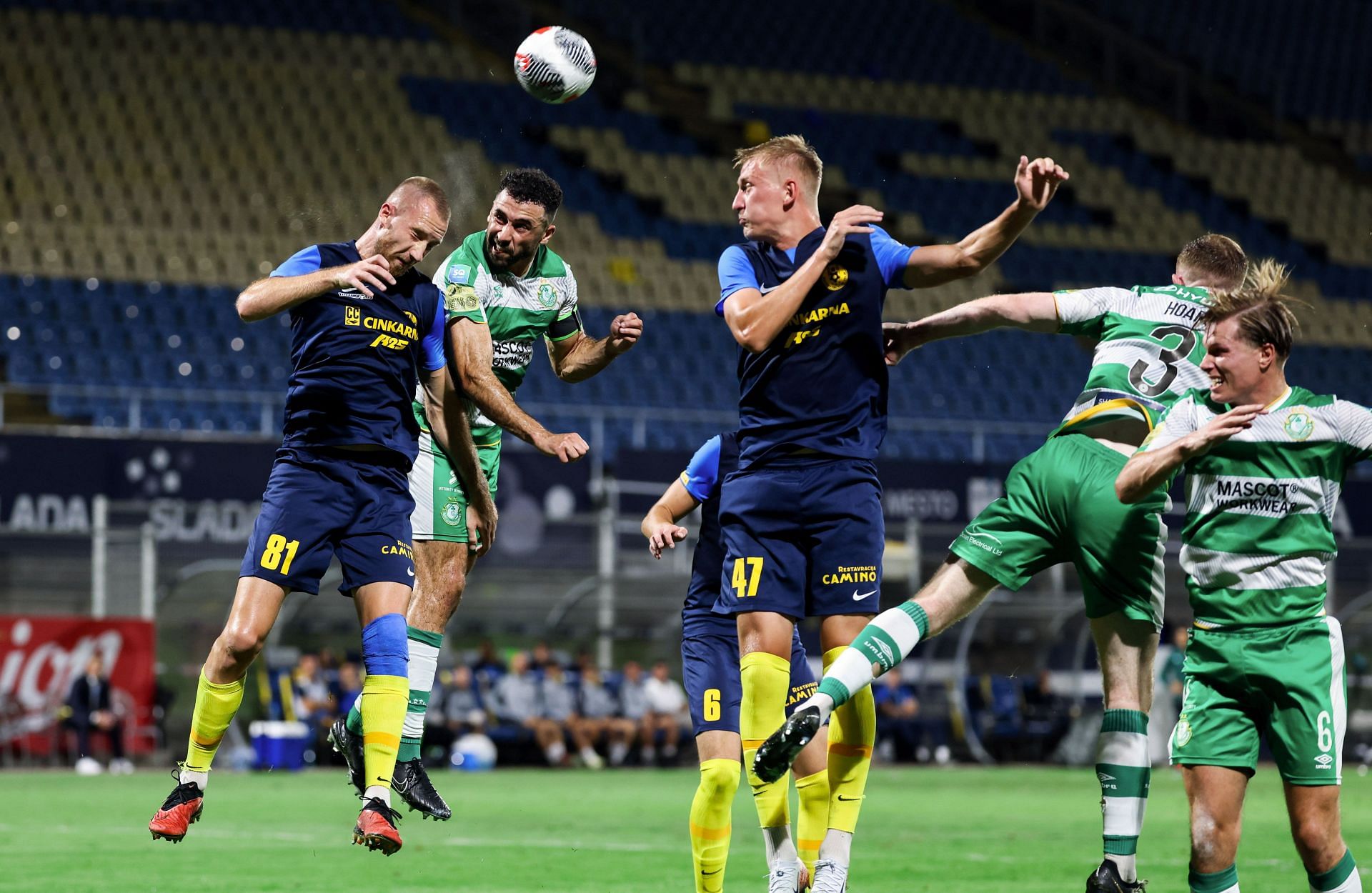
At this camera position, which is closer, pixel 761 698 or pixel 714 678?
pixel 761 698

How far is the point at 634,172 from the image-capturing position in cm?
2969

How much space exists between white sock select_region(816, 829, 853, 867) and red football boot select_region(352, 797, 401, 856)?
1.58m

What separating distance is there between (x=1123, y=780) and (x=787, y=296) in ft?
7.33

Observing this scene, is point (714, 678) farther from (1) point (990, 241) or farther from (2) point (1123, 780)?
(1) point (990, 241)

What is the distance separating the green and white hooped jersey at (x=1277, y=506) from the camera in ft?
18.9

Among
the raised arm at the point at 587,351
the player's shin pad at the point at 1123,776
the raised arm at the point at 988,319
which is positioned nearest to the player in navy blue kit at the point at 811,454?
the raised arm at the point at 988,319

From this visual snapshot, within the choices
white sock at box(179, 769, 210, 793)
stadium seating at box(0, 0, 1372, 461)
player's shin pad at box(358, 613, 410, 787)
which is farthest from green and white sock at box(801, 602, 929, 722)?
stadium seating at box(0, 0, 1372, 461)

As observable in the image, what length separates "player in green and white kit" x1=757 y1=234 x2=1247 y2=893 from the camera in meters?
6.71

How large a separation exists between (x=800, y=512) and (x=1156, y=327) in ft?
5.20

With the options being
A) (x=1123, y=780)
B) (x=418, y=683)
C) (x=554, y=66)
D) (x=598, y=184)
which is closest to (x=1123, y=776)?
(x=1123, y=780)

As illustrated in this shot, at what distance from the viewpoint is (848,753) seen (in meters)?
6.75

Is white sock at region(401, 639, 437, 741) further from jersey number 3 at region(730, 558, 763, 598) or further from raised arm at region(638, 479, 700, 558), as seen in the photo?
jersey number 3 at region(730, 558, 763, 598)

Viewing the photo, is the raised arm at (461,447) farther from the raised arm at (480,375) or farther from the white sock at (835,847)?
the white sock at (835,847)

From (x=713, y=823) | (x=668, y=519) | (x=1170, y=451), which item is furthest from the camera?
(x=668, y=519)
